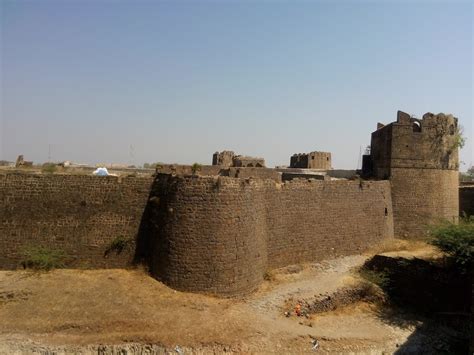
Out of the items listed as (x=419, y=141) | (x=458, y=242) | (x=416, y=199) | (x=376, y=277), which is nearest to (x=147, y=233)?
(x=376, y=277)

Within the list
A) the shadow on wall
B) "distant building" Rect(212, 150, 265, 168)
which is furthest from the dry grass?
the shadow on wall

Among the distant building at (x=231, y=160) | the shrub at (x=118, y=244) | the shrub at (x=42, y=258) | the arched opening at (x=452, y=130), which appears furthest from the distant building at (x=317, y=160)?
the shrub at (x=42, y=258)

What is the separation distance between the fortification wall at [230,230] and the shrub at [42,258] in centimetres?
301

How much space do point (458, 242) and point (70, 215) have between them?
43.1ft

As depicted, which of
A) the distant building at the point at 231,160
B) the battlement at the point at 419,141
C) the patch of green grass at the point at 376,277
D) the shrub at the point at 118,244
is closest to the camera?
the shrub at the point at 118,244

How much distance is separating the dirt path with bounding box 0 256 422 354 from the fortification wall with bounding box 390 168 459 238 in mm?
6616

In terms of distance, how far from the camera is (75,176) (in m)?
12.5

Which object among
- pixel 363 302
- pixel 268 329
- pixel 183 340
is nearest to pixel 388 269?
pixel 363 302

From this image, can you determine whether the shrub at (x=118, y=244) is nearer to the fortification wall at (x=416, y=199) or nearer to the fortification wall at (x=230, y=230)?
the fortification wall at (x=230, y=230)

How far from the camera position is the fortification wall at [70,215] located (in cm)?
1203

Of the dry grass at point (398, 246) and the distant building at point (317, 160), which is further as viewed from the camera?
the distant building at point (317, 160)

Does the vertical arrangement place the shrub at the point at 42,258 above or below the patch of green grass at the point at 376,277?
above

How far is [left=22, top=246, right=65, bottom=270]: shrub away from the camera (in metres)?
11.7

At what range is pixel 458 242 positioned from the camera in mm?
12922
